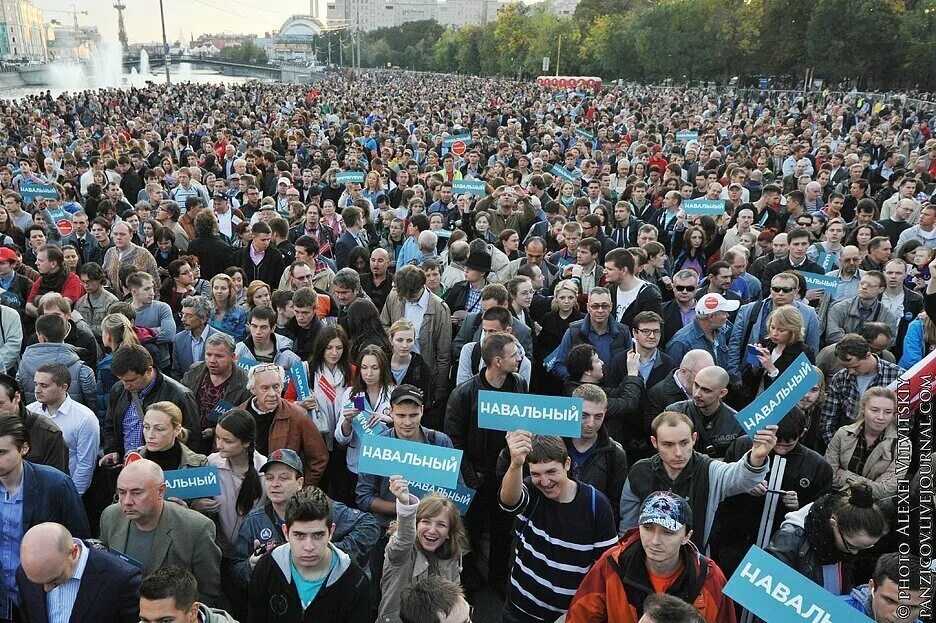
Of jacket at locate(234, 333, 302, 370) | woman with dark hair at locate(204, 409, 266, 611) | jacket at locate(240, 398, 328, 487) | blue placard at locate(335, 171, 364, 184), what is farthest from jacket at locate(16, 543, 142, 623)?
blue placard at locate(335, 171, 364, 184)

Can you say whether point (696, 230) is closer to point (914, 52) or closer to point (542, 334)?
point (542, 334)

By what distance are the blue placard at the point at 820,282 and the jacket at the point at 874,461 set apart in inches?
104

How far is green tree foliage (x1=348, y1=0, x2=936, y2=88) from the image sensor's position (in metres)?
44.0

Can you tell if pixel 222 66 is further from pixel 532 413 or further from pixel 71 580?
pixel 71 580

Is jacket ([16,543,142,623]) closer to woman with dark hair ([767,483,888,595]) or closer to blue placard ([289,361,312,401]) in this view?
blue placard ([289,361,312,401])

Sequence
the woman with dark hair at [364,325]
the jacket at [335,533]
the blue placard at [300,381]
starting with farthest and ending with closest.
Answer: the woman with dark hair at [364,325]
the blue placard at [300,381]
the jacket at [335,533]

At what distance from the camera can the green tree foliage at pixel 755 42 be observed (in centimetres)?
4397

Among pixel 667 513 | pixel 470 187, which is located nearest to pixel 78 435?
pixel 667 513

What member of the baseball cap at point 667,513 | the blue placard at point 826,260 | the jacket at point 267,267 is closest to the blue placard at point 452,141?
the jacket at point 267,267

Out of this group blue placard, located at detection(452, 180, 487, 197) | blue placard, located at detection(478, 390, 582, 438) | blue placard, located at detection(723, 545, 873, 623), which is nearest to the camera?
blue placard, located at detection(723, 545, 873, 623)

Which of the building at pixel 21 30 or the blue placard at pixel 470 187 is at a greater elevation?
the building at pixel 21 30

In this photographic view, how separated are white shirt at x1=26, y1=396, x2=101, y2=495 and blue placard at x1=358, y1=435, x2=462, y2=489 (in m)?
1.98

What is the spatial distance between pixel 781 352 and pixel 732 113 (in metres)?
26.5

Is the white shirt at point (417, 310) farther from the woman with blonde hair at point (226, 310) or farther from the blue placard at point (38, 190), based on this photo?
the blue placard at point (38, 190)
